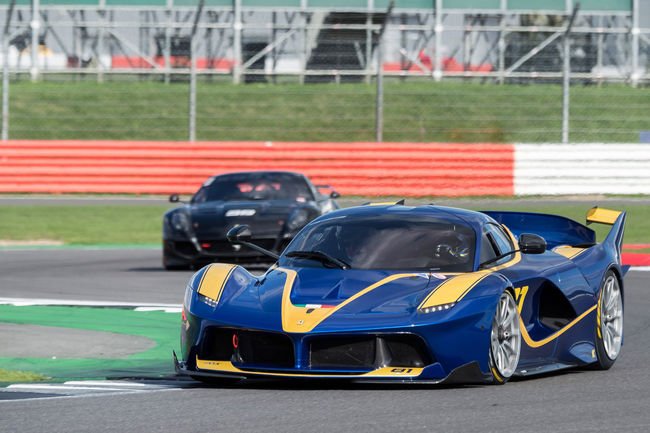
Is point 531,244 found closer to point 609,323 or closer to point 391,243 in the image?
point 391,243

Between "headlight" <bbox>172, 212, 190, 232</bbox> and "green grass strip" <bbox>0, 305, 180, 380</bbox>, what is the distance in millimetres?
3508

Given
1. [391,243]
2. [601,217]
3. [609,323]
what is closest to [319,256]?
[391,243]

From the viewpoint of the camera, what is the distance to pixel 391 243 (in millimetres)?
8508

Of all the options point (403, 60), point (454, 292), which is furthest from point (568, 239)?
point (403, 60)

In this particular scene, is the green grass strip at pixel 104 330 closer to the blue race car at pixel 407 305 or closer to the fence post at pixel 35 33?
the blue race car at pixel 407 305

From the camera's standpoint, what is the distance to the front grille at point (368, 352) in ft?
24.2

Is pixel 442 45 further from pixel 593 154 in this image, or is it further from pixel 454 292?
pixel 454 292

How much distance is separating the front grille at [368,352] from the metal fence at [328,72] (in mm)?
18777

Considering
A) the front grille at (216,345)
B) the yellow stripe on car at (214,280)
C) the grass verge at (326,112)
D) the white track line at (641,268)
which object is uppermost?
the grass verge at (326,112)

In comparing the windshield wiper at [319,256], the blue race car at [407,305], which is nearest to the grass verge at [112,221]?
the blue race car at [407,305]

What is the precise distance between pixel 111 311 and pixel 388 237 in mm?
4554

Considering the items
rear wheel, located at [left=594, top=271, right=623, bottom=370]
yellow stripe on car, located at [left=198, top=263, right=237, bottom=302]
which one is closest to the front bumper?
yellow stripe on car, located at [left=198, top=263, right=237, bottom=302]

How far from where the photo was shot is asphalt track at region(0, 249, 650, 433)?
630 centimetres

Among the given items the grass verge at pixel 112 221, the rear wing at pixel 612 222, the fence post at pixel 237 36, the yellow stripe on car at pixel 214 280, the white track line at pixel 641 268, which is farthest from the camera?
the fence post at pixel 237 36
